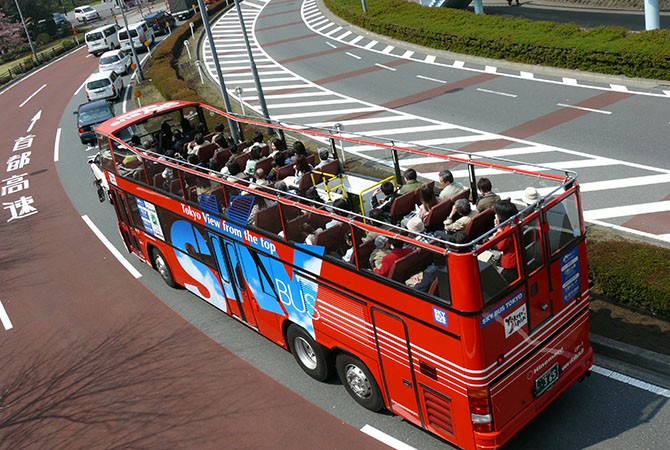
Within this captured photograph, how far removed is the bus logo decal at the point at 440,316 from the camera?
288 inches

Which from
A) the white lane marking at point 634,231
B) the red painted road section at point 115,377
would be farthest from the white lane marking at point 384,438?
the white lane marking at point 634,231

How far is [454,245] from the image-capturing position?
6.93 metres

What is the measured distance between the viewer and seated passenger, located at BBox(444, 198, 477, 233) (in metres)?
8.51

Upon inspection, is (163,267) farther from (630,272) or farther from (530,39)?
(530,39)

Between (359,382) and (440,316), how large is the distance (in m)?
2.45

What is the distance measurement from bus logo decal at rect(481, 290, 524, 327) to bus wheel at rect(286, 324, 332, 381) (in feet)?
10.4

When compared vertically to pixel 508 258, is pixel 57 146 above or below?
below

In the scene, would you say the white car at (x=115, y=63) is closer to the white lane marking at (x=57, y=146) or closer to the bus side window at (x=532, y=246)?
the white lane marking at (x=57, y=146)

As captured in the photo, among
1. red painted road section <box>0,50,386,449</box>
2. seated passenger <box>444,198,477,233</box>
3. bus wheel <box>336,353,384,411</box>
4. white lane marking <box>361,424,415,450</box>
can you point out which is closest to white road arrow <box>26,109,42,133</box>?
red painted road section <box>0,50,386,449</box>

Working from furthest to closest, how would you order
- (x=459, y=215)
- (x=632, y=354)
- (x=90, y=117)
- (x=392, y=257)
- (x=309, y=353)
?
(x=90, y=117) < (x=309, y=353) < (x=632, y=354) < (x=459, y=215) < (x=392, y=257)

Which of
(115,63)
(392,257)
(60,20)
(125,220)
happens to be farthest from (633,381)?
(60,20)

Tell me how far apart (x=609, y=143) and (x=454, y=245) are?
526 inches

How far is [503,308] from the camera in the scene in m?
7.35

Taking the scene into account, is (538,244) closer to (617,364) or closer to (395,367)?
(395,367)
